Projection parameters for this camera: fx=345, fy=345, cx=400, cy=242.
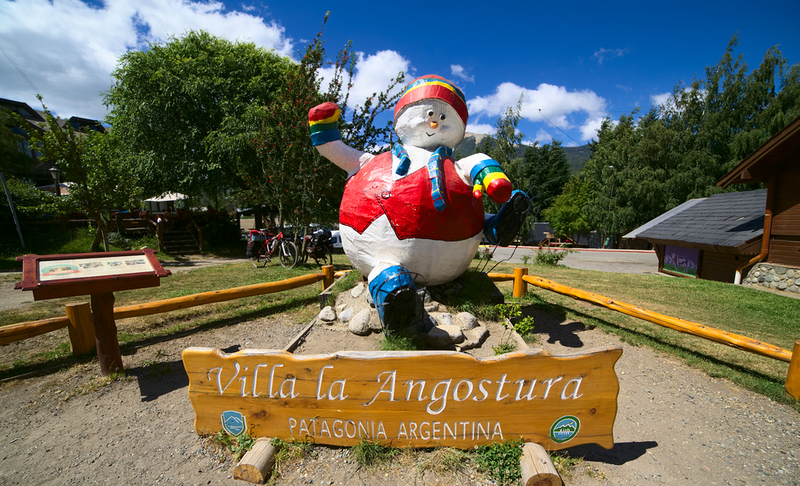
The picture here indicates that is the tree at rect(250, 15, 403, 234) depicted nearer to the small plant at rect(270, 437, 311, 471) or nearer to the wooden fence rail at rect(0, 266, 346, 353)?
the wooden fence rail at rect(0, 266, 346, 353)

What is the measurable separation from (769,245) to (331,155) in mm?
12070

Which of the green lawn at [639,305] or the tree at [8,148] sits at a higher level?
the tree at [8,148]

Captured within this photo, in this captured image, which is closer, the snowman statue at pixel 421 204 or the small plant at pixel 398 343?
the small plant at pixel 398 343

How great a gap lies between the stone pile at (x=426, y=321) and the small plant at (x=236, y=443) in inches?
68.7

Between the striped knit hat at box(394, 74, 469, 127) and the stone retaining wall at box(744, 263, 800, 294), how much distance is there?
10.5m

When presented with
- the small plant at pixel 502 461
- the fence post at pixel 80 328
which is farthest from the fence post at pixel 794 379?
the fence post at pixel 80 328

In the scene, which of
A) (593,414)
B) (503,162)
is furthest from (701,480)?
(503,162)

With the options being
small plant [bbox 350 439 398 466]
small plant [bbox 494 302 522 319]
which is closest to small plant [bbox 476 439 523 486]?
small plant [bbox 350 439 398 466]

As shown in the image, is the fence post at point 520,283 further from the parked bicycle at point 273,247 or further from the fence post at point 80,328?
the fence post at point 80,328

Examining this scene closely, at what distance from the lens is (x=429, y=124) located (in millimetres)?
4070

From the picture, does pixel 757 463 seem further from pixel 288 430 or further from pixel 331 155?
pixel 331 155

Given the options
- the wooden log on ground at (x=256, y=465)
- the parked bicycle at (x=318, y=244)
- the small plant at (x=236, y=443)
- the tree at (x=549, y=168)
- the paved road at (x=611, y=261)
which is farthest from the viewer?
the tree at (x=549, y=168)

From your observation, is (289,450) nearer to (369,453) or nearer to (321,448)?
(321,448)

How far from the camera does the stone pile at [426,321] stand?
390cm
